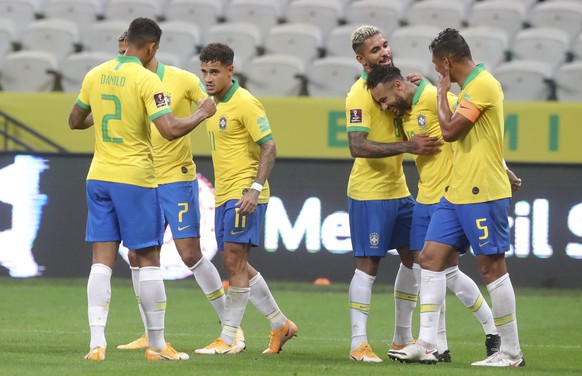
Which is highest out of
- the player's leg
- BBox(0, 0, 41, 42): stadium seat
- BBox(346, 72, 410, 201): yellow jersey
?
BBox(0, 0, 41, 42): stadium seat

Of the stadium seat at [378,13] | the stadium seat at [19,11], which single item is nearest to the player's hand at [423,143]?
the stadium seat at [378,13]

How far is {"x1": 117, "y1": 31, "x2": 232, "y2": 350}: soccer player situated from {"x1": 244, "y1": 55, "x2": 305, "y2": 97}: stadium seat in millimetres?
6684

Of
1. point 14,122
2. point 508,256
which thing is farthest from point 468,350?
point 14,122

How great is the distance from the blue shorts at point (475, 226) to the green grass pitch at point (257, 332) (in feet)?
2.52

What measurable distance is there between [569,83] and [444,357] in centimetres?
760

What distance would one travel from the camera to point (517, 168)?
42.4ft

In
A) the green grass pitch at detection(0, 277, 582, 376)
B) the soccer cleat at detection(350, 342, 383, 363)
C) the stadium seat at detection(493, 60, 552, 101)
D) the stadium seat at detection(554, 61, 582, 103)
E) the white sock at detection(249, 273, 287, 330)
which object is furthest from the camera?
the stadium seat at detection(493, 60, 552, 101)

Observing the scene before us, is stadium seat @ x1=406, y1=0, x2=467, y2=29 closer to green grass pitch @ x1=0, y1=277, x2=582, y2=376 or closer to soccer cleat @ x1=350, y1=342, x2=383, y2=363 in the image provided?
green grass pitch @ x1=0, y1=277, x2=582, y2=376

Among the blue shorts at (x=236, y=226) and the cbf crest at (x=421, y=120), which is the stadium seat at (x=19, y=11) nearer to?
the blue shorts at (x=236, y=226)

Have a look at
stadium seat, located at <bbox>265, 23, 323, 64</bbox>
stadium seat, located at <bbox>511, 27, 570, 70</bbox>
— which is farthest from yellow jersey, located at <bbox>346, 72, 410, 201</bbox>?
stadium seat, located at <bbox>265, 23, 323, 64</bbox>

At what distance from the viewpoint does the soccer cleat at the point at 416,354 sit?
7570 mm

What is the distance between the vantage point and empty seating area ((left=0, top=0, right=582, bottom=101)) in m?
15.4

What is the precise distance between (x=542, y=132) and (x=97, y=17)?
6987mm

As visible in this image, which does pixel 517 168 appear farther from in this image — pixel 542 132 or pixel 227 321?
pixel 227 321
